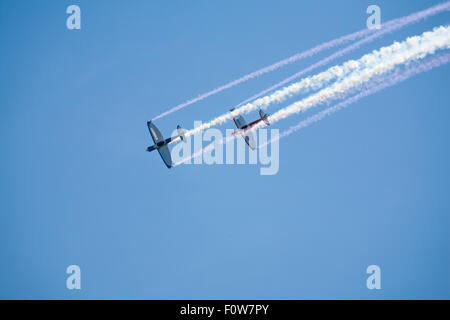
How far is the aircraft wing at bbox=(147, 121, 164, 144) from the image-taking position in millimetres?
33722

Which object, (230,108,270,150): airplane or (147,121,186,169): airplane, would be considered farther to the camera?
(147,121,186,169): airplane

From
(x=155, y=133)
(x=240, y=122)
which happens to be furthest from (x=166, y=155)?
(x=240, y=122)

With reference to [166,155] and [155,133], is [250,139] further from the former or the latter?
[155,133]

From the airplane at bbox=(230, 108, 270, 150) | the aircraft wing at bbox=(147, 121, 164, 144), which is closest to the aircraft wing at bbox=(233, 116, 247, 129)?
the airplane at bbox=(230, 108, 270, 150)

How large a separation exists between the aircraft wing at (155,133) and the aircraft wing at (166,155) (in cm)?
72

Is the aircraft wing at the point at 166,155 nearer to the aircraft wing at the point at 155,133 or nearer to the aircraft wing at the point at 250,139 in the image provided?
the aircraft wing at the point at 155,133

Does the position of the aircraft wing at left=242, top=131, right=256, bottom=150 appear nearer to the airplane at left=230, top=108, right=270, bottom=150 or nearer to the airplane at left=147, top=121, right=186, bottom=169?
the airplane at left=230, top=108, right=270, bottom=150

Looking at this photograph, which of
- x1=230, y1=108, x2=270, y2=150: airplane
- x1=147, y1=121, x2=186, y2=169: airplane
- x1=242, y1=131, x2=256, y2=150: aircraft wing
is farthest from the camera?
x1=242, y1=131, x2=256, y2=150: aircraft wing

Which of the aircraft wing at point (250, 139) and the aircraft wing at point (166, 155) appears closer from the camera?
the aircraft wing at point (166, 155)

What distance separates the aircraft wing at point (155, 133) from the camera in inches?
1328

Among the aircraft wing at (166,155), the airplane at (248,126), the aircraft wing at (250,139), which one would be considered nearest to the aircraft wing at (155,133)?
the aircraft wing at (166,155)

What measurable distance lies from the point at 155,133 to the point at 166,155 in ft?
6.49
